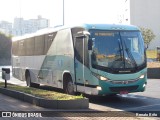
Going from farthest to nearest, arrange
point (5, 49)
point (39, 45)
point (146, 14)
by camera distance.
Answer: point (146, 14)
point (5, 49)
point (39, 45)

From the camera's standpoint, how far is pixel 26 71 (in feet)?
76.3

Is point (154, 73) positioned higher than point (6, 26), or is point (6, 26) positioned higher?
point (6, 26)

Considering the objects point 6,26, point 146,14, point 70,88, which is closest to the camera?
point 70,88

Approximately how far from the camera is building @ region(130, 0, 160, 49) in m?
109

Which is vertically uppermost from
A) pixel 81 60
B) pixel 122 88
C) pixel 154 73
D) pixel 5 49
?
pixel 81 60

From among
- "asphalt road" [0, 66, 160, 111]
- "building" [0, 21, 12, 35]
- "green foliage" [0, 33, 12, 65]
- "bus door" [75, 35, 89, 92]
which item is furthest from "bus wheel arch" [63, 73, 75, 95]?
"building" [0, 21, 12, 35]

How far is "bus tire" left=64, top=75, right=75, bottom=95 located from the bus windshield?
213 cm

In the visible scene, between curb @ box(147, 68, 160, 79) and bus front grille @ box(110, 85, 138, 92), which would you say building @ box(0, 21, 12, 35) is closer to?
curb @ box(147, 68, 160, 79)

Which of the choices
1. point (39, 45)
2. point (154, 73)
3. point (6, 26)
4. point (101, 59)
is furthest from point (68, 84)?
point (6, 26)

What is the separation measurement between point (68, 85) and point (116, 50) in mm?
3026

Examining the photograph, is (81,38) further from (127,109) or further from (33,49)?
(33,49)

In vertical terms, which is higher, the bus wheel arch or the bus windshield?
the bus windshield

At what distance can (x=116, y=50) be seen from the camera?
1401 cm

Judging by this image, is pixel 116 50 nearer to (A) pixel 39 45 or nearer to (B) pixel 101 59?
(B) pixel 101 59
